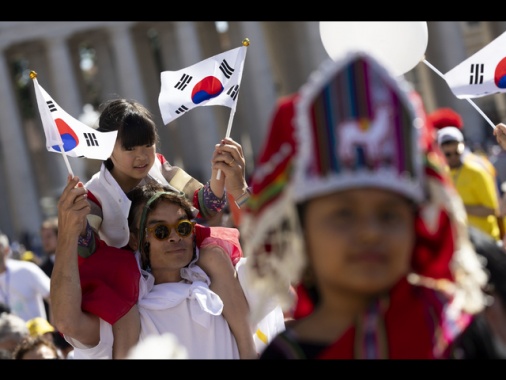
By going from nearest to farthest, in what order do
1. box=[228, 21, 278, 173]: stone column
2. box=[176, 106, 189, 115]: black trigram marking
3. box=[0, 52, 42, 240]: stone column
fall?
box=[176, 106, 189, 115]: black trigram marking → box=[228, 21, 278, 173]: stone column → box=[0, 52, 42, 240]: stone column

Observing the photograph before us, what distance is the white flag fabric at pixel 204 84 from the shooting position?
8672 millimetres

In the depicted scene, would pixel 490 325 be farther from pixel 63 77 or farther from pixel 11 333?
pixel 63 77

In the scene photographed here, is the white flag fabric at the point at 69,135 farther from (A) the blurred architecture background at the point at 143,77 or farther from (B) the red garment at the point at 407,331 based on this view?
(A) the blurred architecture background at the point at 143,77

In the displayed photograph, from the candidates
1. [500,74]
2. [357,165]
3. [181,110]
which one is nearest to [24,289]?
[181,110]

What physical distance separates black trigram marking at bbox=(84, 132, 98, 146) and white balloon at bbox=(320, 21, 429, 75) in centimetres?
198

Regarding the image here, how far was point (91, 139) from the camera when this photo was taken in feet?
25.0

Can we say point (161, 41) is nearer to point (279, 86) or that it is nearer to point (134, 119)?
point (279, 86)

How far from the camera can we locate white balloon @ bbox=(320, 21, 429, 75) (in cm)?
580

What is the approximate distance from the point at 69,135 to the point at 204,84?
1.25m

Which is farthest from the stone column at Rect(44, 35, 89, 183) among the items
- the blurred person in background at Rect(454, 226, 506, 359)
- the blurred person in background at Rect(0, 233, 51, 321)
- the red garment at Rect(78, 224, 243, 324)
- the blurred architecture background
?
the blurred person in background at Rect(454, 226, 506, 359)

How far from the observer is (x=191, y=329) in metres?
6.79

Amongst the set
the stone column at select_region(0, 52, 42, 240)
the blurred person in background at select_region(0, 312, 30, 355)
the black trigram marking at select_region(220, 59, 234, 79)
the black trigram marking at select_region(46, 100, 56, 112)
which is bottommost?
the stone column at select_region(0, 52, 42, 240)

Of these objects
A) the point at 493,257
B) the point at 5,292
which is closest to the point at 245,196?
the point at 493,257

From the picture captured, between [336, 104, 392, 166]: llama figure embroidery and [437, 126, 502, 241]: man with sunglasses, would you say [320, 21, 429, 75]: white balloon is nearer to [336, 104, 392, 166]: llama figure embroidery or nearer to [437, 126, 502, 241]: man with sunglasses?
[336, 104, 392, 166]: llama figure embroidery
